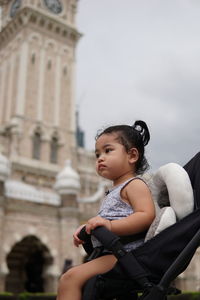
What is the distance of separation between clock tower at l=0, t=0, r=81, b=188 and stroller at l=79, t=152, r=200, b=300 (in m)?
23.7

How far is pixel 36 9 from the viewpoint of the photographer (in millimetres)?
29203

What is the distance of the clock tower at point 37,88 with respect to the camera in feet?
87.0

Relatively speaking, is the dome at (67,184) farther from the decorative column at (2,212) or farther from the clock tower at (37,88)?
the clock tower at (37,88)

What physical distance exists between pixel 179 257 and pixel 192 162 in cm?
73

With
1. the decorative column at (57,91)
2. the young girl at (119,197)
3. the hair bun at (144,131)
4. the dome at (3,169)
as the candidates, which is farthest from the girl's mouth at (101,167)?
the decorative column at (57,91)

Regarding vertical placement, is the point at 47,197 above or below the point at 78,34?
below

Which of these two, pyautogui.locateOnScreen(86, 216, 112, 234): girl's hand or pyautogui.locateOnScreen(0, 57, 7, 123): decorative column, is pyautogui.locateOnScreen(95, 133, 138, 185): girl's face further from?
pyautogui.locateOnScreen(0, 57, 7, 123): decorative column

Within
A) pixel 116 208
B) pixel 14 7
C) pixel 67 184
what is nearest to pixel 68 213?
pixel 67 184

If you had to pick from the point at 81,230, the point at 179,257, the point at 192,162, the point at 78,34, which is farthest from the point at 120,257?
the point at 78,34

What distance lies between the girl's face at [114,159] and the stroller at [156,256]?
426 millimetres

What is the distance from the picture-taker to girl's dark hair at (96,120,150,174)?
2.65m

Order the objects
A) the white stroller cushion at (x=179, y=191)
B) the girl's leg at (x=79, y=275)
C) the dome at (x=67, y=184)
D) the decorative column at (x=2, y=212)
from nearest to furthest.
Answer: the girl's leg at (x=79, y=275) < the white stroller cushion at (x=179, y=191) < the decorative column at (x=2, y=212) < the dome at (x=67, y=184)

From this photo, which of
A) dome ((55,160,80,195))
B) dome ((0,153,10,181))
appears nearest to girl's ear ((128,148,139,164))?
dome ((0,153,10,181))

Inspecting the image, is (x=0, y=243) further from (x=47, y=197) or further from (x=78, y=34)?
(x=78, y=34)
